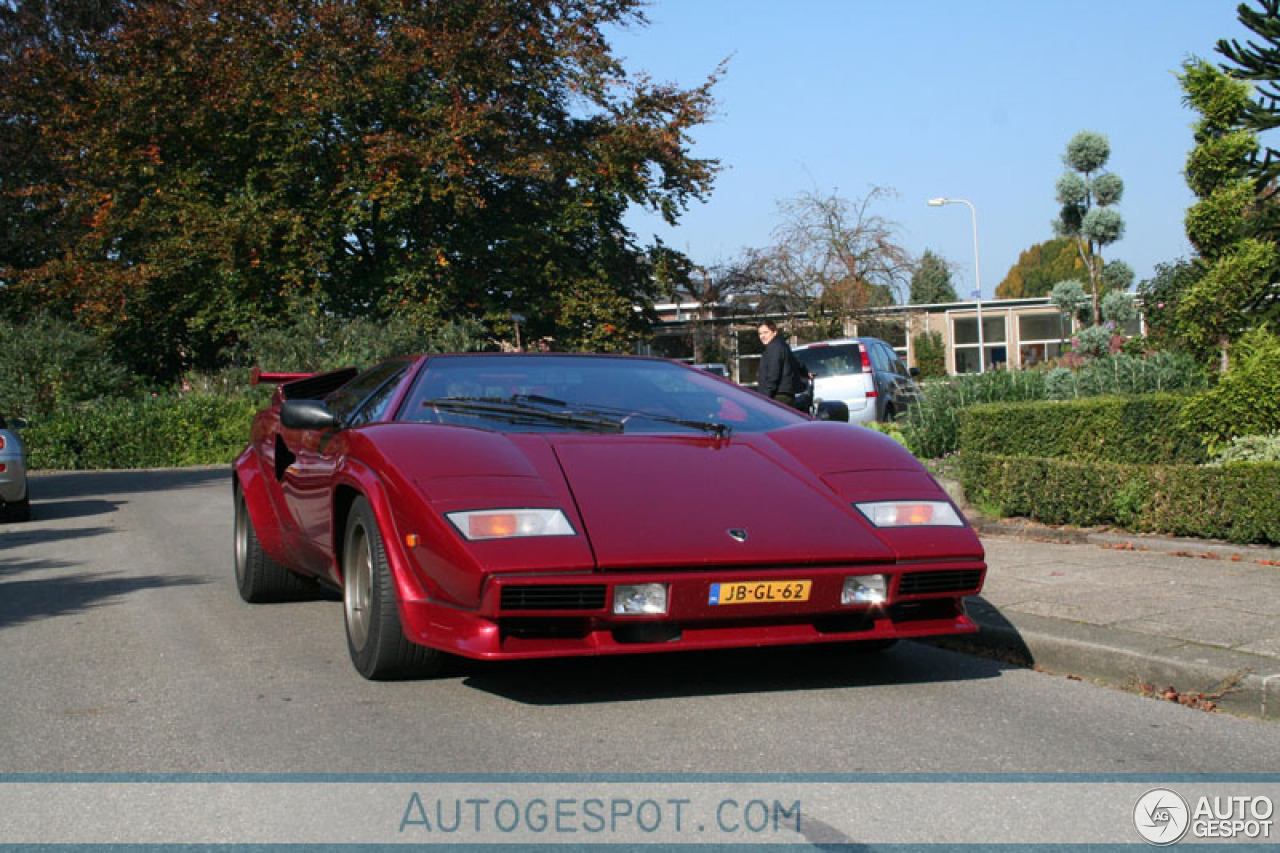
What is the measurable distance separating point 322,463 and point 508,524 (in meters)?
1.68

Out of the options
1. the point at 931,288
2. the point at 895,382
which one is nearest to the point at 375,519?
the point at 895,382

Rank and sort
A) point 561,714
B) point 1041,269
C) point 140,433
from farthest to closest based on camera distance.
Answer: point 1041,269 < point 140,433 < point 561,714

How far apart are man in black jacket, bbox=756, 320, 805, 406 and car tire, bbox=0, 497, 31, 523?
790cm

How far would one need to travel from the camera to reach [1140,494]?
27.0 feet

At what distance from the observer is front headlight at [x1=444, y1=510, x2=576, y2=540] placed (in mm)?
4320

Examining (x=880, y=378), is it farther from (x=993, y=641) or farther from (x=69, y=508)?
(x=993, y=641)

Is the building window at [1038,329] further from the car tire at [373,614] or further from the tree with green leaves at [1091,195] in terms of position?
the car tire at [373,614]

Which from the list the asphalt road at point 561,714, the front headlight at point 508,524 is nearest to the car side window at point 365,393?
the asphalt road at point 561,714

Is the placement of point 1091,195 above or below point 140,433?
above

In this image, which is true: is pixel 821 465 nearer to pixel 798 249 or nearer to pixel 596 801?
pixel 596 801

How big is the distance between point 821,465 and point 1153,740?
1.57 metres

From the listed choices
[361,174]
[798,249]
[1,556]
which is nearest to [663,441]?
[1,556]

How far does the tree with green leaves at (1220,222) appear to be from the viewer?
977 centimetres

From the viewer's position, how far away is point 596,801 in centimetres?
354
